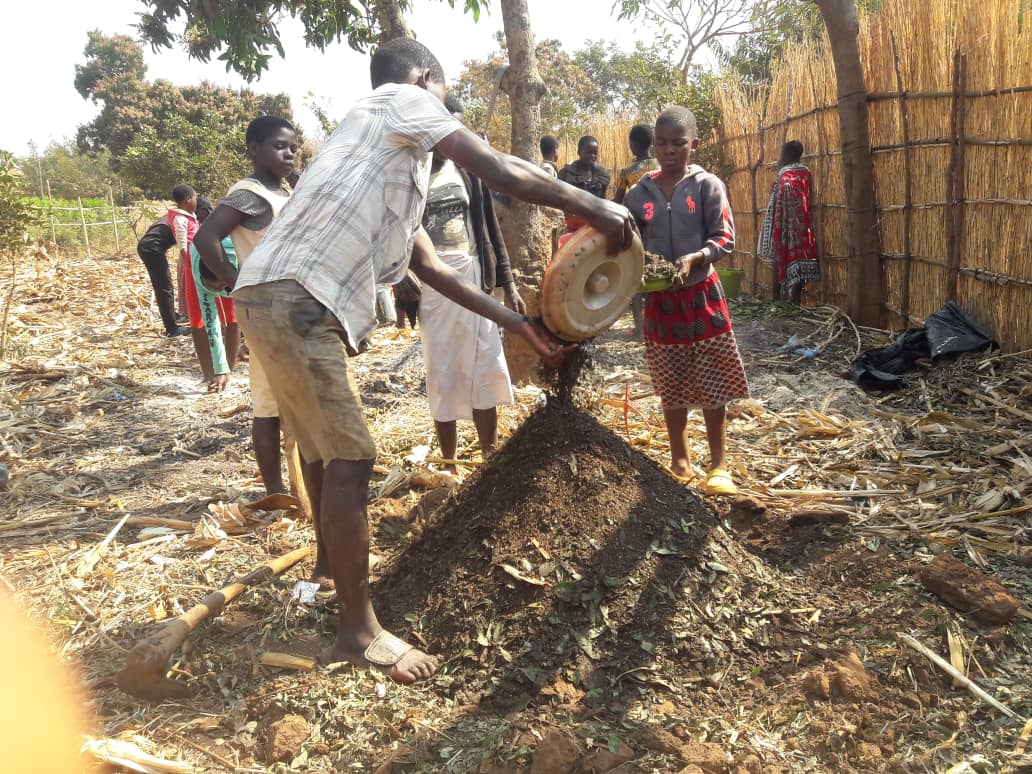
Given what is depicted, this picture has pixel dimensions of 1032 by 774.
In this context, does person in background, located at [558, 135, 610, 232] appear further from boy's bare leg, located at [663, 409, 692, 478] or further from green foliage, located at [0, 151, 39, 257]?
green foliage, located at [0, 151, 39, 257]

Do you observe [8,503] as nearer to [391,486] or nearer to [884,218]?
[391,486]

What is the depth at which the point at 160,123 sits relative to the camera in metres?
28.0

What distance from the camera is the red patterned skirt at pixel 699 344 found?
3.69 metres

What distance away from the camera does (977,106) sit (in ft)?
17.8

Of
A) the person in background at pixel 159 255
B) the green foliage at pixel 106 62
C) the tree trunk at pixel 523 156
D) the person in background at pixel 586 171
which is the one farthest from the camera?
the green foliage at pixel 106 62

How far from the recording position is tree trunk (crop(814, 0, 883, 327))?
255 inches

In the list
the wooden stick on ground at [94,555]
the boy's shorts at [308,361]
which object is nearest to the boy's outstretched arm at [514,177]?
the boy's shorts at [308,361]

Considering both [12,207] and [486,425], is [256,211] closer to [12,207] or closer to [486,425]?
[486,425]

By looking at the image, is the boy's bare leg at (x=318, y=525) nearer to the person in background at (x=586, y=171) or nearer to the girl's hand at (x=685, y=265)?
the girl's hand at (x=685, y=265)

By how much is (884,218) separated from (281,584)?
617 cm

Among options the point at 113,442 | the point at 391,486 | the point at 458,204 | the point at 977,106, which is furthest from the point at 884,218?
the point at 113,442

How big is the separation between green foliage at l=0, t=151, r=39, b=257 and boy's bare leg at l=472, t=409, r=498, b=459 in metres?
7.77

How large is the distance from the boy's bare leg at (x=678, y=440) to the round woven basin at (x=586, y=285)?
126 cm

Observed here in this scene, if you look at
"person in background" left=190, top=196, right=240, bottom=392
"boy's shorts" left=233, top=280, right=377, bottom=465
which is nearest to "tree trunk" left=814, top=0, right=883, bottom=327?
"person in background" left=190, top=196, right=240, bottom=392
